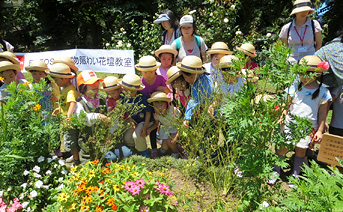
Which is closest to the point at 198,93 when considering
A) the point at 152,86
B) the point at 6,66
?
the point at 152,86

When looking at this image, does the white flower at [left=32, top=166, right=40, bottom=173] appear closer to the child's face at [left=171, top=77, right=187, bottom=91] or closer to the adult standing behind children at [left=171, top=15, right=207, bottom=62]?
the child's face at [left=171, top=77, right=187, bottom=91]

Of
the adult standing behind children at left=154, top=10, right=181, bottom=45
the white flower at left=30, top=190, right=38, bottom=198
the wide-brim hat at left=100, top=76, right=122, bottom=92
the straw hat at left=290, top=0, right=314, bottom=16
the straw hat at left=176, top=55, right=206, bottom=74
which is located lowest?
the white flower at left=30, top=190, right=38, bottom=198

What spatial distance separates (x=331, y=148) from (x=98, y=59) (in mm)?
4231

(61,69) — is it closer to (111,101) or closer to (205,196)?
(111,101)

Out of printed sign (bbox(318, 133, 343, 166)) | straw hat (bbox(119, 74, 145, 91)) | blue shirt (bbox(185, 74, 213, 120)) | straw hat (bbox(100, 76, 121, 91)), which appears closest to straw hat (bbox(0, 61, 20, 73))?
straw hat (bbox(100, 76, 121, 91))

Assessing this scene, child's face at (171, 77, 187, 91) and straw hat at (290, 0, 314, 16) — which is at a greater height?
straw hat at (290, 0, 314, 16)

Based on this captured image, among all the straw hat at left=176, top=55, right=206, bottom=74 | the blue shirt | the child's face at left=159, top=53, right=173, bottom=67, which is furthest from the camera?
the child's face at left=159, top=53, right=173, bottom=67

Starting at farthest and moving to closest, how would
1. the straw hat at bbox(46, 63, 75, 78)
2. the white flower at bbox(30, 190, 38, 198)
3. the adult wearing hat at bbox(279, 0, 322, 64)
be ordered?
the adult wearing hat at bbox(279, 0, 322, 64) → the straw hat at bbox(46, 63, 75, 78) → the white flower at bbox(30, 190, 38, 198)

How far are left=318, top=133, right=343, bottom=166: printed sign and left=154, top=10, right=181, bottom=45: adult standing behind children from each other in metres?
2.94

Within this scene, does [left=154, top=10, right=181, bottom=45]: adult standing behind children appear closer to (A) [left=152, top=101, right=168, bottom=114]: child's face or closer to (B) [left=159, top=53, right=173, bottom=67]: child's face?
(B) [left=159, top=53, right=173, bottom=67]: child's face

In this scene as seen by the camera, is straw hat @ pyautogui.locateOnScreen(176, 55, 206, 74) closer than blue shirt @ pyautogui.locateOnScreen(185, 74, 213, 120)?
No

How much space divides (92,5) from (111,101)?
973 cm

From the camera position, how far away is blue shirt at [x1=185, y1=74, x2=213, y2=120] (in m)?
2.92

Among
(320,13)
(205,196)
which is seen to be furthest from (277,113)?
(320,13)
